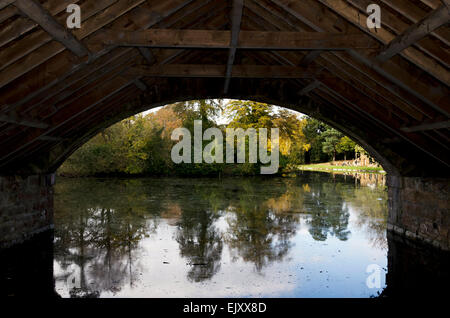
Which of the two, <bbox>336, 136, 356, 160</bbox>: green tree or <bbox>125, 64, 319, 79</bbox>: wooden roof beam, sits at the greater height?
<bbox>336, 136, 356, 160</bbox>: green tree

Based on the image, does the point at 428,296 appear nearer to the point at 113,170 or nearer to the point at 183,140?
the point at 183,140

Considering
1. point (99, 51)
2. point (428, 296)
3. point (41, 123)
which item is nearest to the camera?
point (99, 51)

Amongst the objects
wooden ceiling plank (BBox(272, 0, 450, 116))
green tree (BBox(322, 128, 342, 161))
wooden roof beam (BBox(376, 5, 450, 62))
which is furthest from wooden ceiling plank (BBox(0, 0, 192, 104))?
green tree (BBox(322, 128, 342, 161))

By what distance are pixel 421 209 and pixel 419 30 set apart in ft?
16.1

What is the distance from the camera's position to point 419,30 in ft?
9.75

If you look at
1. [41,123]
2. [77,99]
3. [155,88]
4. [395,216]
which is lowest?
[395,216]

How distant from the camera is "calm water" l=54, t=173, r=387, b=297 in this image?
14.9 feet

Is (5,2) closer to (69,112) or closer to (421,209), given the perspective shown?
(69,112)

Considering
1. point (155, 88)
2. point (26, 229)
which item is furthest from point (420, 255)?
point (26, 229)

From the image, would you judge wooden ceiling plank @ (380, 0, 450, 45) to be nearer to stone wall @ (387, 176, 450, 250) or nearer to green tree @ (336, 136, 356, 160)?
stone wall @ (387, 176, 450, 250)

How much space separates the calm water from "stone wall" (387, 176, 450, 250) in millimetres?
569

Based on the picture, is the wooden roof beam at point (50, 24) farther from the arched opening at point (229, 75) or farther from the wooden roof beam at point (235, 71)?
the wooden roof beam at point (235, 71)

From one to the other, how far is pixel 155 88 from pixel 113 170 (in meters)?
18.1

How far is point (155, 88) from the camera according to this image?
702 cm
